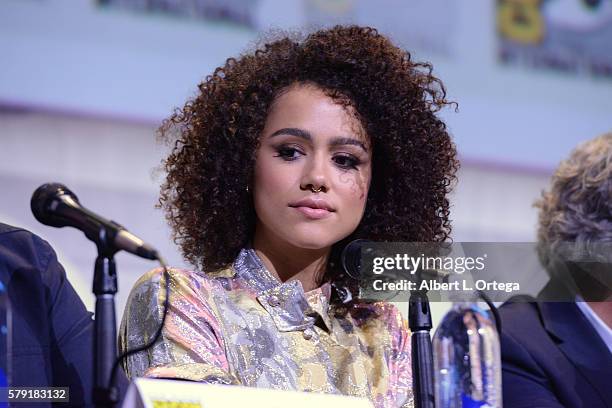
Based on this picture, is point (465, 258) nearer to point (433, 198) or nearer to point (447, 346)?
point (447, 346)

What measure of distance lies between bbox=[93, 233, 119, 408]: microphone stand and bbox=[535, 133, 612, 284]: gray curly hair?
1.50 m

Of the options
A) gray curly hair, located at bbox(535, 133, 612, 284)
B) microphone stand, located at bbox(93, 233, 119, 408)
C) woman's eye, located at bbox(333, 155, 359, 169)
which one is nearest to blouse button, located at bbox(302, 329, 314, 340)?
woman's eye, located at bbox(333, 155, 359, 169)

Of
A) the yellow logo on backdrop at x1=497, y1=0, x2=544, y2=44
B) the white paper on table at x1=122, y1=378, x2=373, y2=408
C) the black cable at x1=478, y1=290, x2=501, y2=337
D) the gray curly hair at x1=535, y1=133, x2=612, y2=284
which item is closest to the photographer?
the white paper on table at x1=122, y1=378, x2=373, y2=408

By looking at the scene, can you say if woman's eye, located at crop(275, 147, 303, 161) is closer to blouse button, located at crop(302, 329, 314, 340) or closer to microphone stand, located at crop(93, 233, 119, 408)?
blouse button, located at crop(302, 329, 314, 340)

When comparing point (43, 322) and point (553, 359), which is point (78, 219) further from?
point (553, 359)

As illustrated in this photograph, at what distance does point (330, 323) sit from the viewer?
7.39 ft

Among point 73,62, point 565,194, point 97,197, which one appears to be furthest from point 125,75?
point 565,194

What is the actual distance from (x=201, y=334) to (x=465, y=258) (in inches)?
19.5

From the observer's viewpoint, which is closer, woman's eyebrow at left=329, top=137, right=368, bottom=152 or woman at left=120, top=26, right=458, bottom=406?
woman at left=120, top=26, right=458, bottom=406

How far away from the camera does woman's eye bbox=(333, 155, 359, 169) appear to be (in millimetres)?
2240

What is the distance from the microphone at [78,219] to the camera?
5.13ft

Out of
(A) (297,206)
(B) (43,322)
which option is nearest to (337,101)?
(A) (297,206)

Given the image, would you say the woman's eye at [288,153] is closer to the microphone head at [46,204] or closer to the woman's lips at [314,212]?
the woman's lips at [314,212]

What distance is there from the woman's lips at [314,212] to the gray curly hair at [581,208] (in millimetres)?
849
